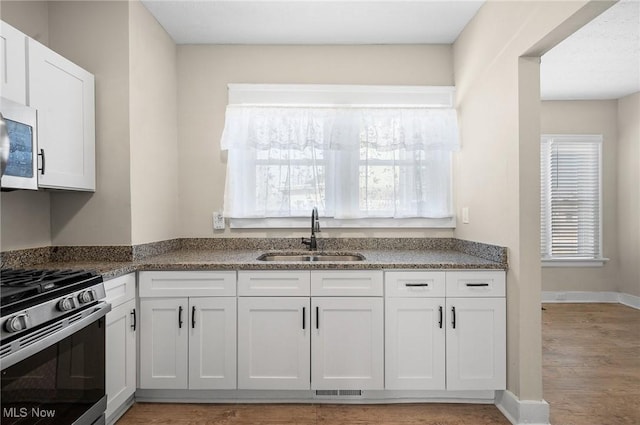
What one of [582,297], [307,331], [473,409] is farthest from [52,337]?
[582,297]

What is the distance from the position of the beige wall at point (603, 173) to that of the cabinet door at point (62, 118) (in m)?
4.85

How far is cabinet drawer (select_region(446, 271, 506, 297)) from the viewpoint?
231cm

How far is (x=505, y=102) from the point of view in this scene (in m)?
2.29

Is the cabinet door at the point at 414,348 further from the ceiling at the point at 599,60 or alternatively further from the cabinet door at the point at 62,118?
the ceiling at the point at 599,60

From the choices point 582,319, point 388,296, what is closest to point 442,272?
point 388,296

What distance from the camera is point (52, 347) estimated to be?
1509 millimetres

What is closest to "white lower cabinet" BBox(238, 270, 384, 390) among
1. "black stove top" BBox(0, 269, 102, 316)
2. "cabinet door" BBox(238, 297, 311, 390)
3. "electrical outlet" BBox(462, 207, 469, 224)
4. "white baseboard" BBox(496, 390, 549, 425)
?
"cabinet door" BBox(238, 297, 311, 390)

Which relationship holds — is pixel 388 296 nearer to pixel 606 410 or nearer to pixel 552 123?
pixel 606 410

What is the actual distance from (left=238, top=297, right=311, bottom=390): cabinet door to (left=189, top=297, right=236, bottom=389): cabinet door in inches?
2.2

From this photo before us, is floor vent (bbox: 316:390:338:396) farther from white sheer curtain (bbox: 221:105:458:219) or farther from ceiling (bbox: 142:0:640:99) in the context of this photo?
ceiling (bbox: 142:0:640:99)

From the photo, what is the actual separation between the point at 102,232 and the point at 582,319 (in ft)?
15.1

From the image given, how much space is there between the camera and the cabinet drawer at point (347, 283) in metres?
2.35

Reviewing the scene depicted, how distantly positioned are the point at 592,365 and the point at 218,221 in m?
3.12

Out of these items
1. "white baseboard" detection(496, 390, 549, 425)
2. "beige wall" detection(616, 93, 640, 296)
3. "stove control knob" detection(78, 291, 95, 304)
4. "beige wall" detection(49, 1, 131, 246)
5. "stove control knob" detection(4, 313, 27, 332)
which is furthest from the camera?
"beige wall" detection(616, 93, 640, 296)
